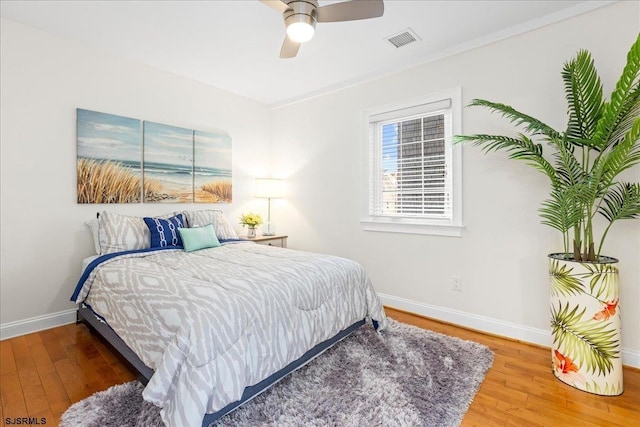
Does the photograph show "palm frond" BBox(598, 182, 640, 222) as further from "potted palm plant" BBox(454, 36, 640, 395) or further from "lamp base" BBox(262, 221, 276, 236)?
"lamp base" BBox(262, 221, 276, 236)

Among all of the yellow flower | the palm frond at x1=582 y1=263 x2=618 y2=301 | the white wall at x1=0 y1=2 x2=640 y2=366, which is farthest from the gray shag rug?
the yellow flower

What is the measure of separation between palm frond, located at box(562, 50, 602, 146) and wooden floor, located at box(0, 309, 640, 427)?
5.19 feet

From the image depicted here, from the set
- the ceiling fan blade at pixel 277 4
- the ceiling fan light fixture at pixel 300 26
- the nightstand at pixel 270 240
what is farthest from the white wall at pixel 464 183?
the ceiling fan blade at pixel 277 4

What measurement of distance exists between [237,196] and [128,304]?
7.99 feet

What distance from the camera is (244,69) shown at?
3.38 meters

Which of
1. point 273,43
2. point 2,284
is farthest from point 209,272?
point 273,43

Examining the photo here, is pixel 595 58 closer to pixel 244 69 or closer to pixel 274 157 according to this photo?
pixel 244 69

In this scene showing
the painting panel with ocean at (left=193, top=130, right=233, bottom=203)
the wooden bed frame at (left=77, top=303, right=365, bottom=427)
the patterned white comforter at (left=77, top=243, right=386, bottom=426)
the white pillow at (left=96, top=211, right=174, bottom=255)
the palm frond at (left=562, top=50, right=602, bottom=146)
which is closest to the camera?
the patterned white comforter at (left=77, top=243, right=386, bottom=426)

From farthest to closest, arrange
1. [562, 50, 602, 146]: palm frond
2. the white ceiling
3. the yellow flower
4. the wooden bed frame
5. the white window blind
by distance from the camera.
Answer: the yellow flower < the white window blind < the white ceiling < [562, 50, 602, 146]: palm frond < the wooden bed frame

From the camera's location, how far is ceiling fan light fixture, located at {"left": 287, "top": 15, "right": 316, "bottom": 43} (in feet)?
6.30

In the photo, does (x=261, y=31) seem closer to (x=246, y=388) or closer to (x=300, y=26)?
(x=300, y=26)

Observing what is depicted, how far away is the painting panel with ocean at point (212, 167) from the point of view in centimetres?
372

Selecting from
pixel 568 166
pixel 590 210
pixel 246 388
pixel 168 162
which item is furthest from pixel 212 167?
pixel 590 210

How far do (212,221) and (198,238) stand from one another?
51cm
